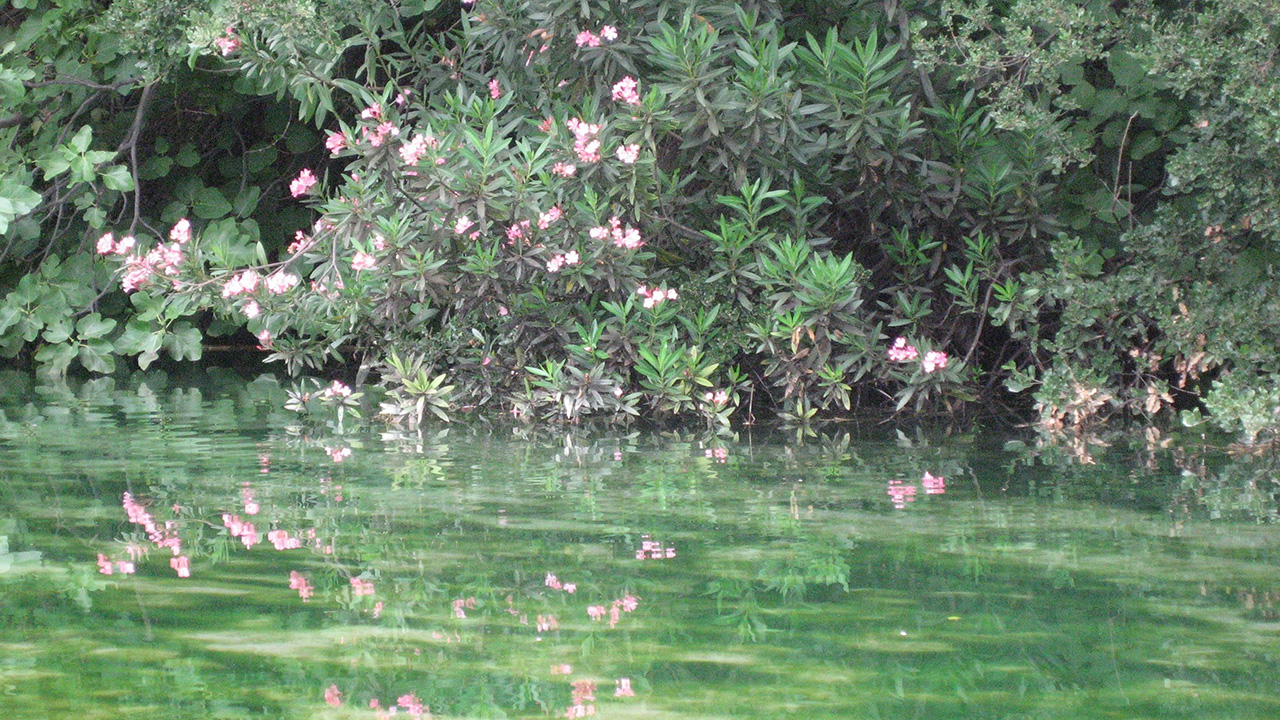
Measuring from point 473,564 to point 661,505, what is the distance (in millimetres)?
835

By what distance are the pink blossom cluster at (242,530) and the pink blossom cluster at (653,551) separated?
3.03ft

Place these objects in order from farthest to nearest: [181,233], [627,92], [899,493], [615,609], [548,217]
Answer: [181,233]
[548,217]
[627,92]
[899,493]
[615,609]

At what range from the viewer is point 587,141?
5414 mm

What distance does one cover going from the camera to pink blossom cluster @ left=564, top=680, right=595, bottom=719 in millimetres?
2203

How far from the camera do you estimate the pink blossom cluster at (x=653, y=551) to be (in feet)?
10.6

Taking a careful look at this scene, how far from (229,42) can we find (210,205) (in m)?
3.05

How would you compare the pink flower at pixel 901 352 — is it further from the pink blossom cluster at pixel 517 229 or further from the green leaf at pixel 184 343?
the green leaf at pixel 184 343

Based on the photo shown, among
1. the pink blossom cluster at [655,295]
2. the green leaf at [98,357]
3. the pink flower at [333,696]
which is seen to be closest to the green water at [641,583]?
the pink flower at [333,696]

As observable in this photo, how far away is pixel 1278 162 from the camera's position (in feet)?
16.5

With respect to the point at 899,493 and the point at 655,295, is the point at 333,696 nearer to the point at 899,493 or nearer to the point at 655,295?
the point at 899,493

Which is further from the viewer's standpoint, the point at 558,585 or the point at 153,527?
the point at 153,527

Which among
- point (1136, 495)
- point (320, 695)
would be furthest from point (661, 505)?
point (320, 695)

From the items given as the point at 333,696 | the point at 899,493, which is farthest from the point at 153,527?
the point at 899,493

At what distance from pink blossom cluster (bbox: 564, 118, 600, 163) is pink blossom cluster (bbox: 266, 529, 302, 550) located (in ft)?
7.59
